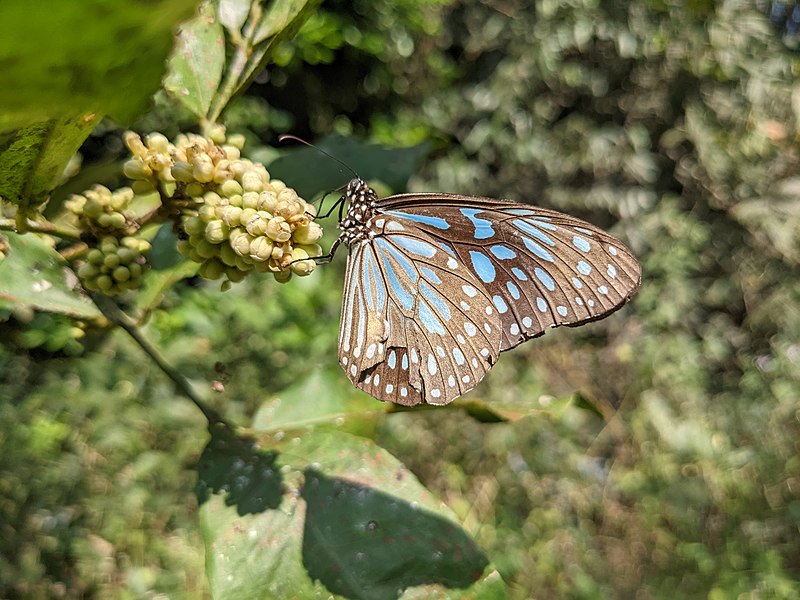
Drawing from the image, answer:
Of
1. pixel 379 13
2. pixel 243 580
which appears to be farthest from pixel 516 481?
pixel 243 580

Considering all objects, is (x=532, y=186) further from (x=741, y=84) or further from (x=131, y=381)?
(x=131, y=381)

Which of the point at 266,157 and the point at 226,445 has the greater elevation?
the point at 266,157

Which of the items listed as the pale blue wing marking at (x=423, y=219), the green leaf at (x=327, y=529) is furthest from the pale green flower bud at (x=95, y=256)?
the pale blue wing marking at (x=423, y=219)

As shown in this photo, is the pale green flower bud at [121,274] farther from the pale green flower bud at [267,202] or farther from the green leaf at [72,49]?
the green leaf at [72,49]

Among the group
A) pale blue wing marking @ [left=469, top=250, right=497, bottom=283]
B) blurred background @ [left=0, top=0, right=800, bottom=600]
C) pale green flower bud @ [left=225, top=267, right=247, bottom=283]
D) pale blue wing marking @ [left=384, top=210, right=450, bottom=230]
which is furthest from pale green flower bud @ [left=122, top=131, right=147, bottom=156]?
blurred background @ [left=0, top=0, right=800, bottom=600]

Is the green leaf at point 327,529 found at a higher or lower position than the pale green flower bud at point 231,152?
lower

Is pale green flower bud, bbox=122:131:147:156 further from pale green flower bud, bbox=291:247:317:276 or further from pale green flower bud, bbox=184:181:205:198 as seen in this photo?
pale green flower bud, bbox=291:247:317:276
